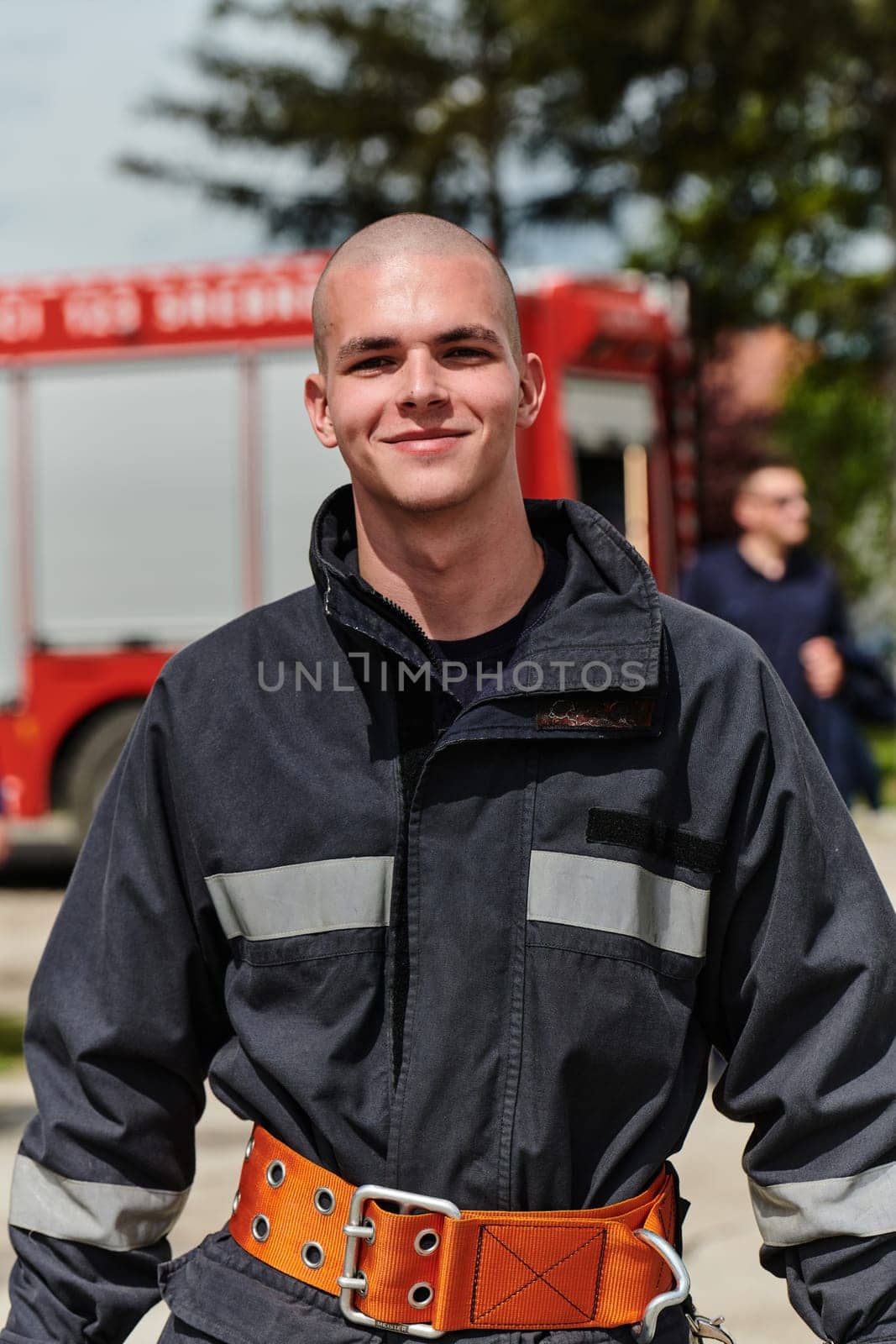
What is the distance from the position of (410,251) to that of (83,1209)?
1.07 m

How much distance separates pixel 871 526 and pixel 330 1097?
25944mm

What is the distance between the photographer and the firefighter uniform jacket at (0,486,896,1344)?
1711 millimetres

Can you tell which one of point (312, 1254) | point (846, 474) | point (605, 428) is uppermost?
point (846, 474)

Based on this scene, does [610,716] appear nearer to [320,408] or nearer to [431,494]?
[431,494]

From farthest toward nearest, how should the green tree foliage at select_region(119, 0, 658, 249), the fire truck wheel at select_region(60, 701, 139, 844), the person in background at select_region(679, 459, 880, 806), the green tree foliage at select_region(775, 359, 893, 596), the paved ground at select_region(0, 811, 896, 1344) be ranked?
the green tree foliage at select_region(775, 359, 893, 596) → the green tree foliage at select_region(119, 0, 658, 249) → the fire truck wheel at select_region(60, 701, 139, 844) → the person in background at select_region(679, 459, 880, 806) → the paved ground at select_region(0, 811, 896, 1344)

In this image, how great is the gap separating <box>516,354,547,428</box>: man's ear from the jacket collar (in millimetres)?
112

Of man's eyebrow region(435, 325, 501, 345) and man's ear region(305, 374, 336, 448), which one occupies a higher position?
man's eyebrow region(435, 325, 501, 345)

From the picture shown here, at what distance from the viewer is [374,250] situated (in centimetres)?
188

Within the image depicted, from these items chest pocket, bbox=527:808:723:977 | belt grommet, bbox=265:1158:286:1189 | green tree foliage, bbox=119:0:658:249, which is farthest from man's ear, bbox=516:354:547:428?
green tree foliage, bbox=119:0:658:249

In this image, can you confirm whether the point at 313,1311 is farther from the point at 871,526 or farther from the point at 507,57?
the point at 871,526

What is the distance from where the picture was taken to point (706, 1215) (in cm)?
441

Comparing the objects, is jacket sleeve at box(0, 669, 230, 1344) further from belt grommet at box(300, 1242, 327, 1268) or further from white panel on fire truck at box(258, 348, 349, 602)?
white panel on fire truck at box(258, 348, 349, 602)

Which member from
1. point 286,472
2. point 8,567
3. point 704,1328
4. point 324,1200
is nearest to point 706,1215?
point 704,1328

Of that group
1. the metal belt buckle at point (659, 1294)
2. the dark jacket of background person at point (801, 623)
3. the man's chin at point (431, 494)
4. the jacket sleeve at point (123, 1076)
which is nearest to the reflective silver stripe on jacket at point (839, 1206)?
the metal belt buckle at point (659, 1294)
